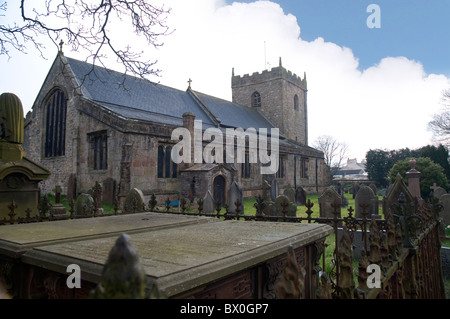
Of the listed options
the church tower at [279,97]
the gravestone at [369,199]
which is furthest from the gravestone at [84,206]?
the church tower at [279,97]

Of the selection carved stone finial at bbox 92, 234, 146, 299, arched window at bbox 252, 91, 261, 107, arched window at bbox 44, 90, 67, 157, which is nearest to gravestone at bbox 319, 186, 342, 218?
carved stone finial at bbox 92, 234, 146, 299

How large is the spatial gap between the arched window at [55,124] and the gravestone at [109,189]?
4.98 metres

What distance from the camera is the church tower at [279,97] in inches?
1236

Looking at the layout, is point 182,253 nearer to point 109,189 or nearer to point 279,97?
point 109,189

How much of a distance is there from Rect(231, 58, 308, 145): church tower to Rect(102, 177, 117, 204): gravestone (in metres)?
20.6

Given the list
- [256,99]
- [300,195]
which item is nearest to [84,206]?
[300,195]

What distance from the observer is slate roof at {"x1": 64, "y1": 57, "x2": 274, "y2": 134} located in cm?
1705

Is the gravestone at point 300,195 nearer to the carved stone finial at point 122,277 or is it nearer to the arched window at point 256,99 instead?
the arched window at point 256,99

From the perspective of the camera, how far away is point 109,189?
1430cm

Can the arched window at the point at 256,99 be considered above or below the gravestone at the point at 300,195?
above
